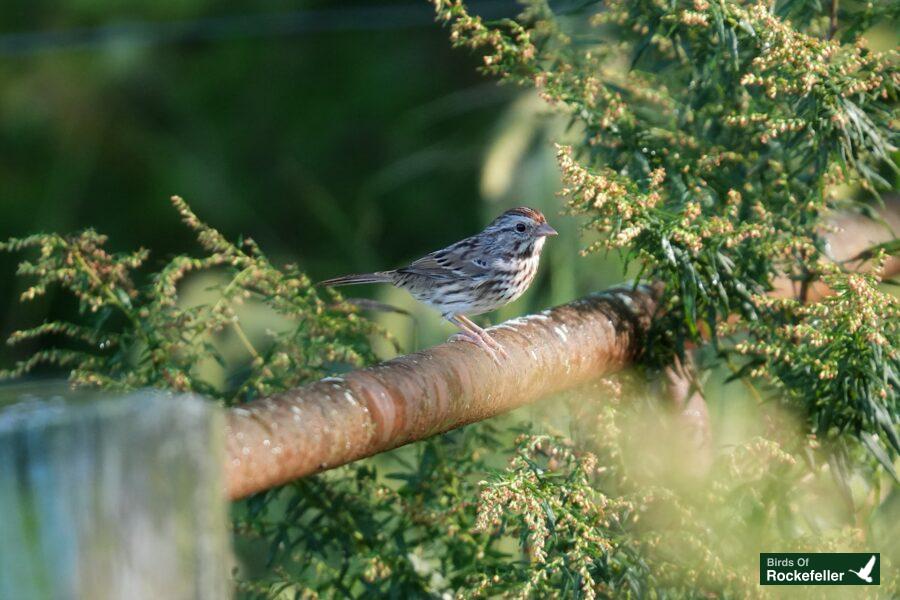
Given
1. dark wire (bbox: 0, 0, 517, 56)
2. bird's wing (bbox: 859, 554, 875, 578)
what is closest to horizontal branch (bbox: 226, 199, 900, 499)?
bird's wing (bbox: 859, 554, 875, 578)

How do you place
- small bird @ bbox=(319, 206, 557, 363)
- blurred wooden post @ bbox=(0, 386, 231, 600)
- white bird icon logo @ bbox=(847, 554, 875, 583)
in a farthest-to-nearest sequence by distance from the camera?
small bird @ bbox=(319, 206, 557, 363) < white bird icon logo @ bbox=(847, 554, 875, 583) < blurred wooden post @ bbox=(0, 386, 231, 600)

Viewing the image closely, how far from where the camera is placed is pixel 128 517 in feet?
2.86

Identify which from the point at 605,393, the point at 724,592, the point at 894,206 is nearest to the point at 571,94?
the point at 605,393

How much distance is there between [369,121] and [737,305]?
3283 mm

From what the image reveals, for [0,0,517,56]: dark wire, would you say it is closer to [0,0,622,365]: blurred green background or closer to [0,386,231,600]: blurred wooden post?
[0,0,622,365]: blurred green background

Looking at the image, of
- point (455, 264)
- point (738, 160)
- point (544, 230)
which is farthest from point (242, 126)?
point (738, 160)

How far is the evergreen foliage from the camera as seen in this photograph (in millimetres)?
1716

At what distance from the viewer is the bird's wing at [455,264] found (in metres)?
2.76

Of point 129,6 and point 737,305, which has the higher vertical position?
point 129,6

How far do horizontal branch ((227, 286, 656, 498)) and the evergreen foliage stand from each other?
77mm

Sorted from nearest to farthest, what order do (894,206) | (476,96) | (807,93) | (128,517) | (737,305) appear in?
(128,517), (807,93), (737,305), (894,206), (476,96)

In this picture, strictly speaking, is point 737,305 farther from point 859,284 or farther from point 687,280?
point 859,284

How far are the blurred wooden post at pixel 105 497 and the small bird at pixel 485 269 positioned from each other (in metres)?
1.73

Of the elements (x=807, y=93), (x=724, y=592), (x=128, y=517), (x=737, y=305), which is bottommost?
(x=724, y=592)
